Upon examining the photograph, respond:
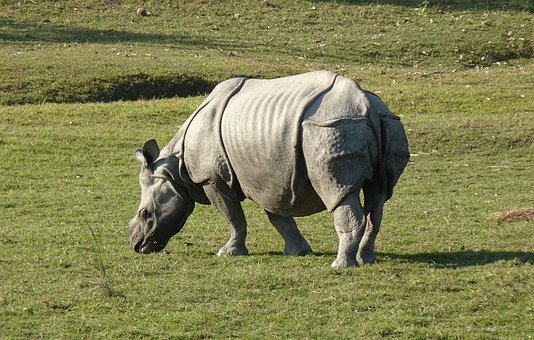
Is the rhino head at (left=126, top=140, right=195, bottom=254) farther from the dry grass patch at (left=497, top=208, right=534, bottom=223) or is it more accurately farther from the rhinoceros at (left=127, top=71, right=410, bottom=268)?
the dry grass patch at (left=497, top=208, right=534, bottom=223)

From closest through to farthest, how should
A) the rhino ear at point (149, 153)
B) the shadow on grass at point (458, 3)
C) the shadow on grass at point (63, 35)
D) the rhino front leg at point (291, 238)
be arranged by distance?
the rhino front leg at point (291, 238) → the rhino ear at point (149, 153) → the shadow on grass at point (63, 35) → the shadow on grass at point (458, 3)

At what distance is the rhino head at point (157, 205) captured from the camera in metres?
12.1

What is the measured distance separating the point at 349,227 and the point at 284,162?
807 millimetres

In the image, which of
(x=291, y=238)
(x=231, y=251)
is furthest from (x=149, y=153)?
(x=291, y=238)

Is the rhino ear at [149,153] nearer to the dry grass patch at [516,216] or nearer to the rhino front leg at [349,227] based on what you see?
the rhino front leg at [349,227]

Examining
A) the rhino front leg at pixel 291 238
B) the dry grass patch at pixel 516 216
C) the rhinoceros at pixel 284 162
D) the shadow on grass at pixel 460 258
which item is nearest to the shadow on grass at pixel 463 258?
the shadow on grass at pixel 460 258

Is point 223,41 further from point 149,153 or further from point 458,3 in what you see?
point 149,153

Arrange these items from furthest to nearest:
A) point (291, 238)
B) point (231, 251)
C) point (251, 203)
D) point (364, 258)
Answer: point (251, 203) → point (231, 251) → point (291, 238) → point (364, 258)

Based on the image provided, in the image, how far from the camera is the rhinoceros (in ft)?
34.9

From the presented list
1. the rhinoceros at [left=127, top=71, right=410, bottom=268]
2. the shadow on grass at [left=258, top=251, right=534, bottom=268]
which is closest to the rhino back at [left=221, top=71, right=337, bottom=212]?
the rhinoceros at [left=127, top=71, right=410, bottom=268]

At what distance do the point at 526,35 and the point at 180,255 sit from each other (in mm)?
19736

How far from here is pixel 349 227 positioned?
10.8 m

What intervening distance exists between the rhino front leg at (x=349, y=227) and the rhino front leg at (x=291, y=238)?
1.02 meters

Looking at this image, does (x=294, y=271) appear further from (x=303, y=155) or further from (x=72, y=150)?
(x=72, y=150)
